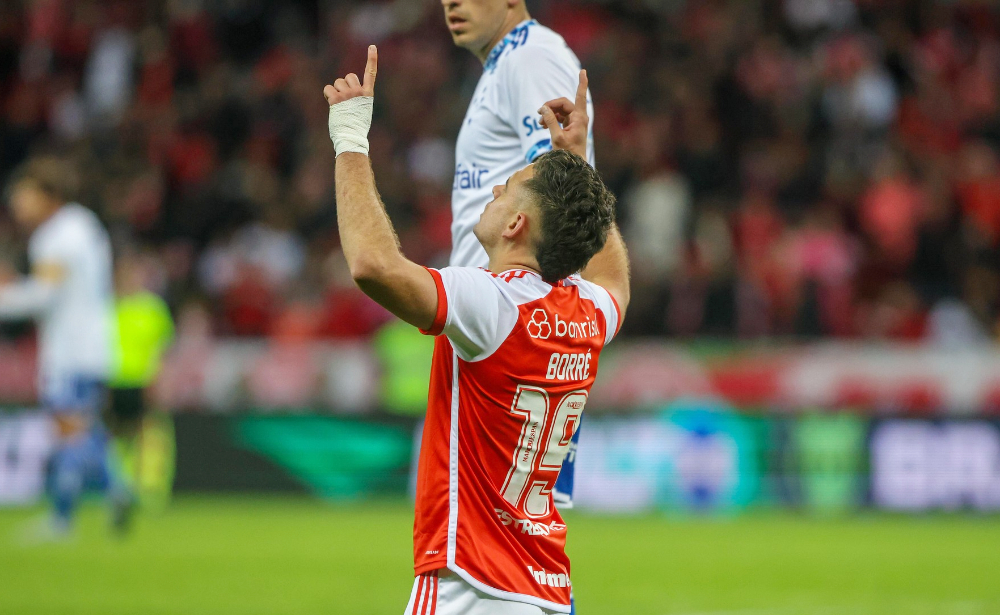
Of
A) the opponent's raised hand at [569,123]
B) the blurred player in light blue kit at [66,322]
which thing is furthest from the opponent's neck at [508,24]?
the blurred player in light blue kit at [66,322]

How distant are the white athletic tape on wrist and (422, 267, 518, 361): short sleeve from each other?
0.39 m

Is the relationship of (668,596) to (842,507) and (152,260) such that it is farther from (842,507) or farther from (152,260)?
Answer: (152,260)

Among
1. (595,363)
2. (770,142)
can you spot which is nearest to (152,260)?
(770,142)

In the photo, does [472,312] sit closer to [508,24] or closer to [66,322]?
[508,24]

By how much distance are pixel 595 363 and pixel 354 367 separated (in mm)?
10697

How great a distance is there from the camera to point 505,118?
4.77 m

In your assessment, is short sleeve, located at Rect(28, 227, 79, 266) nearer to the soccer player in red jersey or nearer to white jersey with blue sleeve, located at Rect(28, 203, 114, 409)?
white jersey with blue sleeve, located at Rect(28, 203, 114, 409)

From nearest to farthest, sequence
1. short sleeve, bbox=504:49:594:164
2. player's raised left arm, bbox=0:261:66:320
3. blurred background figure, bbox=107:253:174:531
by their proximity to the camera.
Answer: short sleeve, bbox=504:49:594:164 < player's raised left arm, bbox=0:261:66:320 < blurred background figure, bbox=107:253:174:531

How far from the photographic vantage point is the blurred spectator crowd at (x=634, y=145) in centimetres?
1512

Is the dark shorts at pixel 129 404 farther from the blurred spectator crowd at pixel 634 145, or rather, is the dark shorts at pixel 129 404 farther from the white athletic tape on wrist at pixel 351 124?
the white athletic tape on wrist at pixel 351 124

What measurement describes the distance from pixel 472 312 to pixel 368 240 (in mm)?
317

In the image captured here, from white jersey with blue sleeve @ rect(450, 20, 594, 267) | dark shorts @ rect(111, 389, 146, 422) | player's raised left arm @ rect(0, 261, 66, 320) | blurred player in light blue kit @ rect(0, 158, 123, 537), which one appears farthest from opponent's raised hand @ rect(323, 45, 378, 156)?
dark shorts @ rect(111, 389, 146, 422)

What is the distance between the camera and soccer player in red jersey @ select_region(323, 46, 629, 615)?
352 centimetres

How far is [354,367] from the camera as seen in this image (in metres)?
14.3
